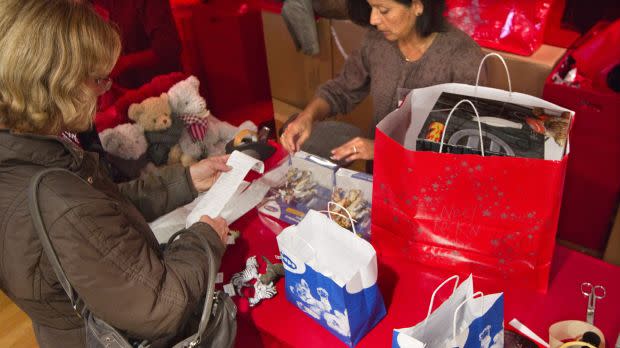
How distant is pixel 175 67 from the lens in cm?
303

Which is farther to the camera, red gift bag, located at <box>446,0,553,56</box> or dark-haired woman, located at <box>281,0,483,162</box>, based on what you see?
red gift bag, located at <box>446,0,553,56</box>

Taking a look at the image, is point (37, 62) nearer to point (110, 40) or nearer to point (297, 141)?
point (110, 40)

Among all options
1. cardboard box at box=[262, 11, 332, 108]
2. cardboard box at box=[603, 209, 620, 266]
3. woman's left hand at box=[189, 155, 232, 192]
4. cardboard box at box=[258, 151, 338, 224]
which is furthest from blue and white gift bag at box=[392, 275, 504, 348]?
cardboard box at box=[262, 11, 332, 108]

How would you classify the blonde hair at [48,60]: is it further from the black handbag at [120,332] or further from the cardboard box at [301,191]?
the cardboard box at [301,191]

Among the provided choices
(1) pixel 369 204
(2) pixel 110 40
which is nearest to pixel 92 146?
(2) pixel 110 40

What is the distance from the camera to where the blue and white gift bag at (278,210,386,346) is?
40.8 inches

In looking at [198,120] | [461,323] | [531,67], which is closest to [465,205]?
[461,323]

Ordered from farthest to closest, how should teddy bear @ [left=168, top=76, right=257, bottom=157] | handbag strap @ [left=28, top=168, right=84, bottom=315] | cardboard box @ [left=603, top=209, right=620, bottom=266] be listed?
cardboard box @ [left=603, top=209, right=620, bottom=266] → teddy bear @ [left=168, top=76, right=257, bottom=157] → handbag strap @ [left=28, top=168, right=84, bottom=315]

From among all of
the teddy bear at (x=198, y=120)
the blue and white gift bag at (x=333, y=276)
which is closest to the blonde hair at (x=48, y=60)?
the blue and white gift bag at (x=333, y=276)

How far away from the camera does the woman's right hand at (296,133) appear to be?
1673mm

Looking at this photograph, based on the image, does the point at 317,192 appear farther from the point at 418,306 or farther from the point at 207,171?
the point at 418,306

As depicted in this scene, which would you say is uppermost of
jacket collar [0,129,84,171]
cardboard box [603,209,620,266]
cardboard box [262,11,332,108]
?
jacket collar [0,129,84,171]

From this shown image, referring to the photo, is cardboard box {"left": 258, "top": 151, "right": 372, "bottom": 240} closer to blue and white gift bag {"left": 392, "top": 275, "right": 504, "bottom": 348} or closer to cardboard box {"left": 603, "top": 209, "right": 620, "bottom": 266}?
blue and white gift bag {"left": 392, "top": 275, "right": 504, "bottom": 348}

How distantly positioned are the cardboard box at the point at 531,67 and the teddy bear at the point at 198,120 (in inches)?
48.3
